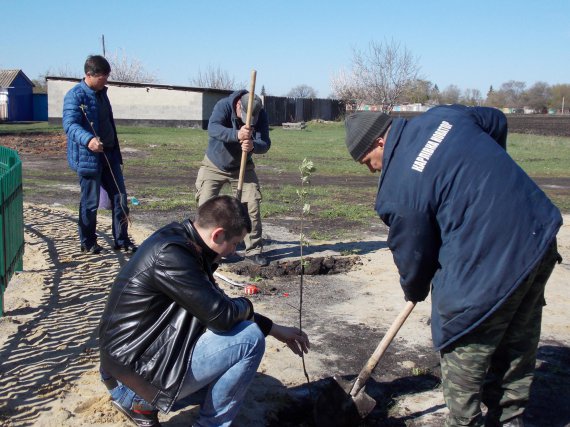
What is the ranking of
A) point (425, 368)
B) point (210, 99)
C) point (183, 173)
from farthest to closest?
point (210, 99), point (183, 173), point (425, 368)

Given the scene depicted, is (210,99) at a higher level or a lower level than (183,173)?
higher

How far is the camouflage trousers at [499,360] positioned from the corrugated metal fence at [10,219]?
3419 mm

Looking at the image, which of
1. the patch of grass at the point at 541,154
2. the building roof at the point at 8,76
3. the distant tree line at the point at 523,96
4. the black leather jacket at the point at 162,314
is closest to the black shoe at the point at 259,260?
the black leather jacket at the point at 162,314

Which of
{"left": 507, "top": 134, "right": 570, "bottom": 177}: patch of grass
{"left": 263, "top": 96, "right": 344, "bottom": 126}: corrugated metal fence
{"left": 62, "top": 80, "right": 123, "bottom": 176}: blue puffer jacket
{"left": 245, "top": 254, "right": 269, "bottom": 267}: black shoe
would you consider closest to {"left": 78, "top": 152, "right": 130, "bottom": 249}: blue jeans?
{"left": 62, "top": 80, "right": 123, "bottom": 176}: blue puffer jacket

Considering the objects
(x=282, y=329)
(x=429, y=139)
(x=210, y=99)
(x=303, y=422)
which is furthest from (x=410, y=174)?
(x=210, y=99)

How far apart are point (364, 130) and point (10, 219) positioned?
11.5 ft

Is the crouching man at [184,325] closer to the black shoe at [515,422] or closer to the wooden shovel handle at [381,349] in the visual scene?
the wooden shovel handle at [381,349]

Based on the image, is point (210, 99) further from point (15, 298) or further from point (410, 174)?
point (410, 174)

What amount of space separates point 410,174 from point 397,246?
34 cm

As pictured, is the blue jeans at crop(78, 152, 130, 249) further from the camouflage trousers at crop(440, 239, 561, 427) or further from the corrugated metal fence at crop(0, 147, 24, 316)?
the camouflage trousers at crop(440, 239, 561, 427)

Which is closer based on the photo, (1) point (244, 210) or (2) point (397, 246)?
(2) point (397, 246)

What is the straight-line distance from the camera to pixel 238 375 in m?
3.17

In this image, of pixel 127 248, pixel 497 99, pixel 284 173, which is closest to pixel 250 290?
pixel 127 248

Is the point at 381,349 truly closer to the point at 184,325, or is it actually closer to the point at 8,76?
the point at 184,325
